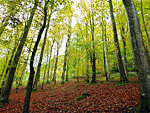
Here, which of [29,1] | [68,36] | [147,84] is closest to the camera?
[147,84]

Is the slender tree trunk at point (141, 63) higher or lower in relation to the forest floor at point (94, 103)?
higher

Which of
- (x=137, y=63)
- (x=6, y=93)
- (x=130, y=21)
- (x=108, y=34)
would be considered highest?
(x=108, y=34)

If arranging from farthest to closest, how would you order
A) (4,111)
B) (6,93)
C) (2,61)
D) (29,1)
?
(2,61)
(6,93)
(4,111)
(29,1)

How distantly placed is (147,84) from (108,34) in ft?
50.9

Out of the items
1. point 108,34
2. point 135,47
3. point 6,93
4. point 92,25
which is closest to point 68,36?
point 92,25

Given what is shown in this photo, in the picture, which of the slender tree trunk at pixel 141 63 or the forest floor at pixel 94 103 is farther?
the forest floor at pixel 94 103

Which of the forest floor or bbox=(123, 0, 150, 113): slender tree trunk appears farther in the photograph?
the forest floor

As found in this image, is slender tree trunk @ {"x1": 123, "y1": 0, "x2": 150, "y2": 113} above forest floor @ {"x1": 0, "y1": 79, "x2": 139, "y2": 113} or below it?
above

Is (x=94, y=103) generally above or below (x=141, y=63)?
below

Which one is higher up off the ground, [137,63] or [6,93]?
[137,63]

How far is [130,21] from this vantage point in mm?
3053

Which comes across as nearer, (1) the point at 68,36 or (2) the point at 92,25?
(2) the point at 92,25

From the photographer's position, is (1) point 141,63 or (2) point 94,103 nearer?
(1) point 141,63

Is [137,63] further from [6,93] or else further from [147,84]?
[6,93]
